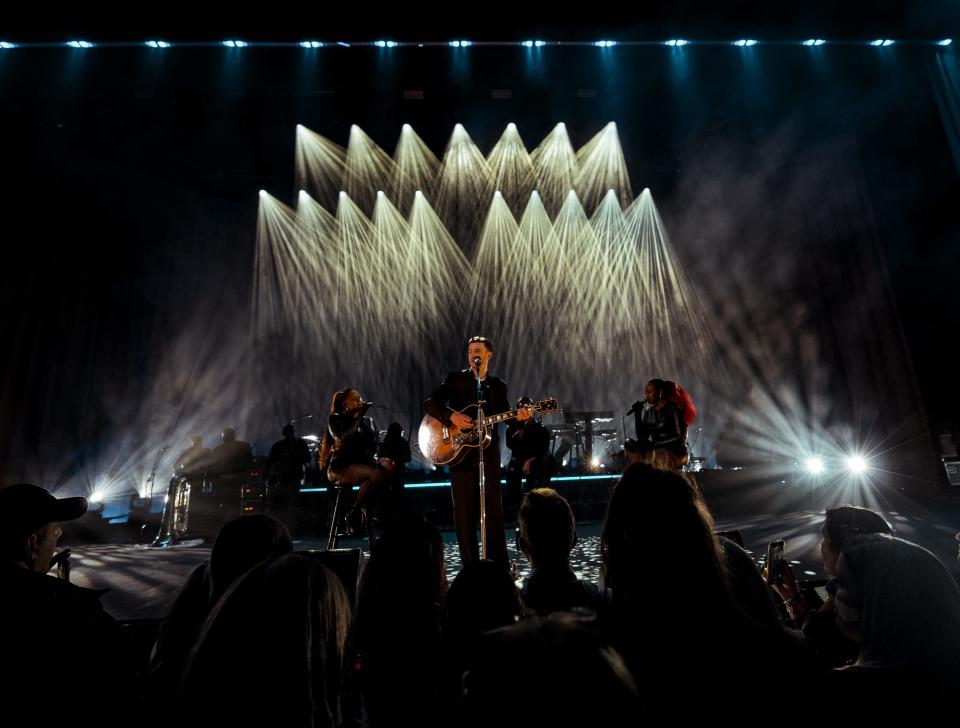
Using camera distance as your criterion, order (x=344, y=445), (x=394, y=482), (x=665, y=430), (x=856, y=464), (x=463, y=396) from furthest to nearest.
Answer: (x=856, y=464), (x=394, y=482), (x=665, y=430), (x=344, y=445), (x=463, y=396)

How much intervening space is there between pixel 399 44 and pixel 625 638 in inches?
344

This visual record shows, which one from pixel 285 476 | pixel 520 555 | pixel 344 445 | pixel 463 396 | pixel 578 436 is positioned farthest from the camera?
pixel 578 436

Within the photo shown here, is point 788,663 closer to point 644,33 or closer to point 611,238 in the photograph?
point 644,33

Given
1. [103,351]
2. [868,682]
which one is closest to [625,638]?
[868,682]

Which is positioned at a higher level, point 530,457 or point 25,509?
point 530,457

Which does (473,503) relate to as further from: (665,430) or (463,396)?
(665,430)

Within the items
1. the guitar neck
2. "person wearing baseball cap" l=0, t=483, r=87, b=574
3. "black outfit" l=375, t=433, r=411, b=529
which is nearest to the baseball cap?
"person wearing baseball cap" l=0, t=483, r=87, b=574

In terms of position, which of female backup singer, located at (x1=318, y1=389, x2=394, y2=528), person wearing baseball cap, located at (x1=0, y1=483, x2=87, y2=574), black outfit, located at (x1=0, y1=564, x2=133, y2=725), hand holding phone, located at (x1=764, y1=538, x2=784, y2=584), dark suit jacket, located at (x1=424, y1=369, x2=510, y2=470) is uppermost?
dark suit jacket, located at (x1=424, y1=369, x2=510, y2=470)

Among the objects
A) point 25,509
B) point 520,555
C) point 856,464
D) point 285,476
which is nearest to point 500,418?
point 520,555

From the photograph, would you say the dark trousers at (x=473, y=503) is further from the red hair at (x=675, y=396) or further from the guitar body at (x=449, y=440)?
the red hair at (x=675, y=396)

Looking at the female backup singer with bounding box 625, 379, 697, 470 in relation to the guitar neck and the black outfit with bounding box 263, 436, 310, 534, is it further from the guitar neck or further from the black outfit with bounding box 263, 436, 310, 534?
the black outfit with bounding box 263, 436, 310, 534

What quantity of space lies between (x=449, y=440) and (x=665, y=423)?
2.87m

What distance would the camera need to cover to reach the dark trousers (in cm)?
374

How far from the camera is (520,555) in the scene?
16.0 feet
